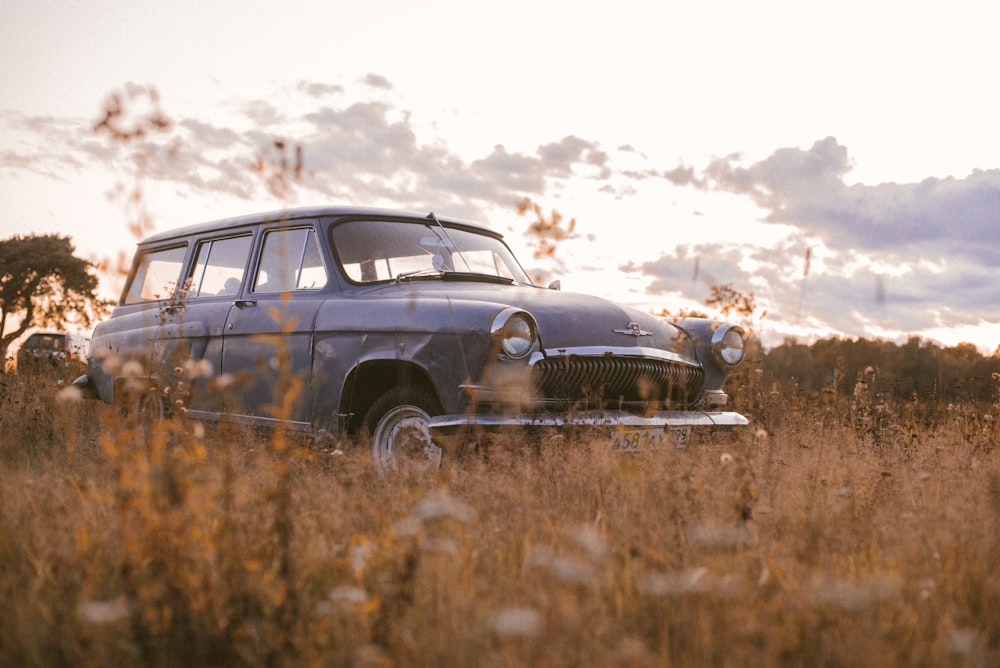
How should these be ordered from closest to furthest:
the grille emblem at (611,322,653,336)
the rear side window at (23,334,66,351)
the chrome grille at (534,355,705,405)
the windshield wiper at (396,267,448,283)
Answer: the chrome grille at (534,355,705,405), the grille emblem at (611,322,653,336), the windshield wiper at (396,267,448,283), the rear side window at (23,334,66,351)

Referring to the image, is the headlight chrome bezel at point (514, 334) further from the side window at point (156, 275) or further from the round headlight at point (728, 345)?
the side window at point (156, 275)

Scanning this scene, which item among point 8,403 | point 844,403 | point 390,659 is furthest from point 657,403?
point 8,403

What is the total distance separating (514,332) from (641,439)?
0.87 meters

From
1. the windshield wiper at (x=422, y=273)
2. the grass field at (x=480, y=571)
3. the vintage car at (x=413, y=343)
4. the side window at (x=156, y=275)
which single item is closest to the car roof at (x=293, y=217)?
the vintage car at (x=413, y=343)

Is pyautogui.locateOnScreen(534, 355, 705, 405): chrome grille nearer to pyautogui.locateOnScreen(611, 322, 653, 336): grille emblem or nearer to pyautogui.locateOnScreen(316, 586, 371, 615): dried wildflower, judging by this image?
pyautogui.locateOnScreen(611, 322, 653, 336): grille emblem

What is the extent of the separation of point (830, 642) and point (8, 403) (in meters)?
7.89

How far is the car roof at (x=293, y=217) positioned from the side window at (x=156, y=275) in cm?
13

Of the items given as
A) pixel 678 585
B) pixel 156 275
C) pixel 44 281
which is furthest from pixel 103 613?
pixel 44 281

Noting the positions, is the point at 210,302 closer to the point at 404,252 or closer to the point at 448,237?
the point at 404,252

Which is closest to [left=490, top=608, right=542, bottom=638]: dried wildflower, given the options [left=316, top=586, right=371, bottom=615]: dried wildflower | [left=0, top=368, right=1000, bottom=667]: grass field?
[left=0, top=368, right=1000, bottom=667]: grass field

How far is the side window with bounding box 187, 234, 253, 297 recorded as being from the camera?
6027 millimetres

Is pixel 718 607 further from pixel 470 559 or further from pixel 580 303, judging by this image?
pixel 580 303

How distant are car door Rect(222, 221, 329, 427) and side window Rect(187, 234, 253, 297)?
219 millimetres

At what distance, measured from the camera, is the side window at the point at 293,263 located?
5383mm
